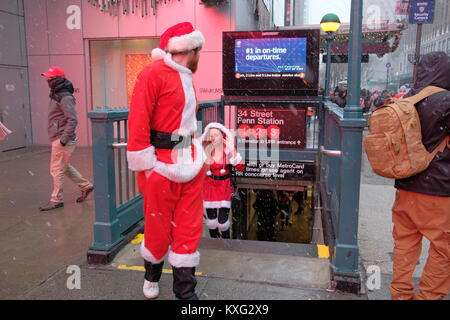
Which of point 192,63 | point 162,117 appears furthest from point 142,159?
point 192,63

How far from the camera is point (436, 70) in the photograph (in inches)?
118

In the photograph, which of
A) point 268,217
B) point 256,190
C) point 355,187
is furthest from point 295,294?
point 268,217

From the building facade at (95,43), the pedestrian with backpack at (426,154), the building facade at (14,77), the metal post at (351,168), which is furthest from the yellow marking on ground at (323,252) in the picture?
the building facade at (14,77)

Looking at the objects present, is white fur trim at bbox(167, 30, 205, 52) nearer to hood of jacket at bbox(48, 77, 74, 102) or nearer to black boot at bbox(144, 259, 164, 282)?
black boot at bbox(144, 259, 164, 282)

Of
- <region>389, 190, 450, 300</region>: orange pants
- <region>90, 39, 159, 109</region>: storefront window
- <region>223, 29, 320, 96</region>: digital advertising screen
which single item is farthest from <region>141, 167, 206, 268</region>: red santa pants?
<region>90, 39, 159, 109</region>: storefront window

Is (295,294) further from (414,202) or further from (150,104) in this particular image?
(150,104)

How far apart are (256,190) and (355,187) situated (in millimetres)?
5015

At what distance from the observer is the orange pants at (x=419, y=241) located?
2941mm

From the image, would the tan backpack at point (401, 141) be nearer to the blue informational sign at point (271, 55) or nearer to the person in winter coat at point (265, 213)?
the blue informational sign at point (271, 55)

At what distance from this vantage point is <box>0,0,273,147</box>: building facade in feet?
39.1

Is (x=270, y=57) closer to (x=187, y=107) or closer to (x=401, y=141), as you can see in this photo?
(x=187, y=107)

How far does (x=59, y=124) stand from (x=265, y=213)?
4853 mm

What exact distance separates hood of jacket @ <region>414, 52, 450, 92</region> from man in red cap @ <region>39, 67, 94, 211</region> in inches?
185

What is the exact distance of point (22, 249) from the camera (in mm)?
4477
